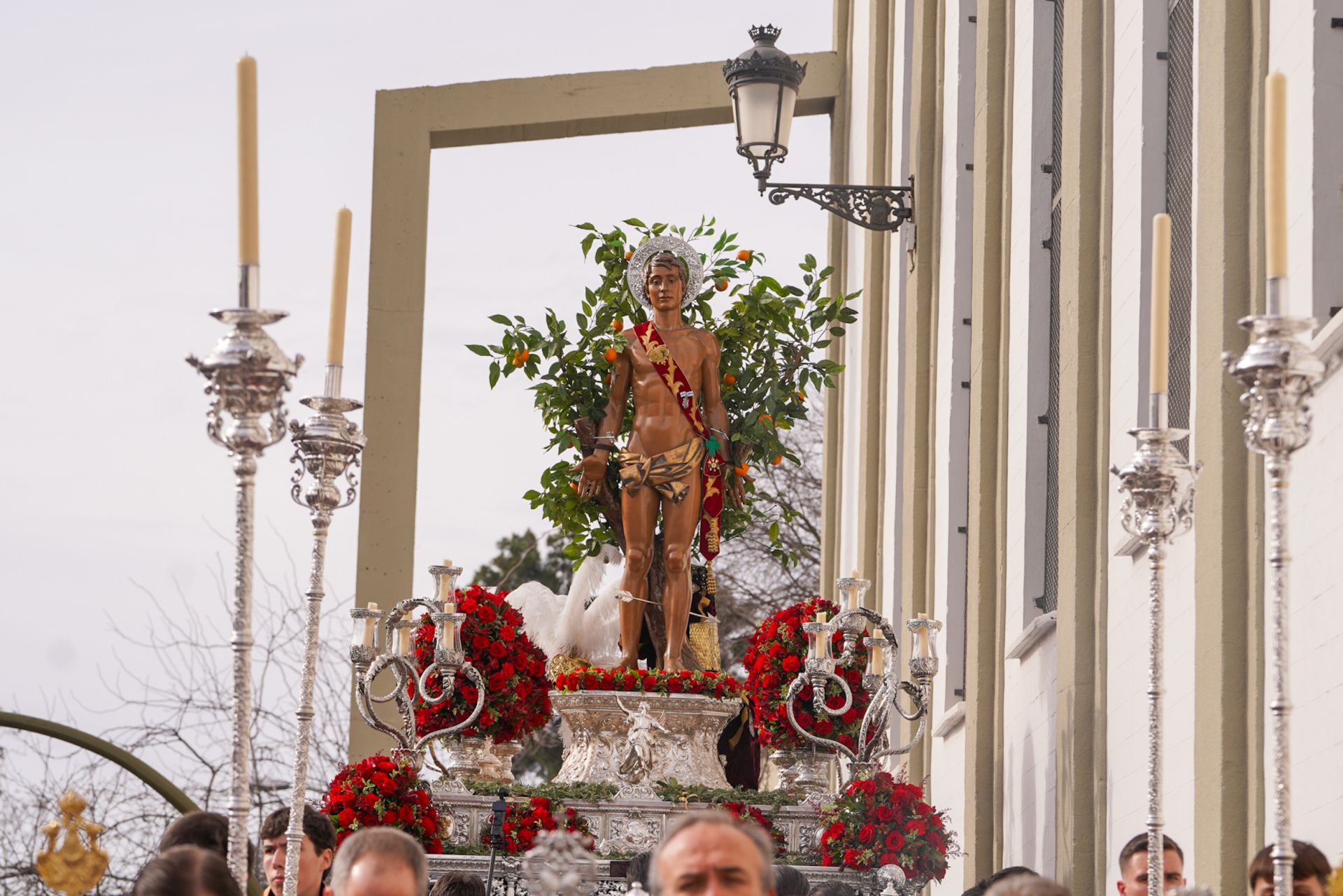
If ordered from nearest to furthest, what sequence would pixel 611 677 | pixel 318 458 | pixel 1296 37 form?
pixel 318 458 → pixel 1296 37 → pixel 611 677

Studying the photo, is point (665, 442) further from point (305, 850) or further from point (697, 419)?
point (305, 850)

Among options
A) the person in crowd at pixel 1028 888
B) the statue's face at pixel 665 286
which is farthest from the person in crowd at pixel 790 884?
the statue's face at pixel 665 286

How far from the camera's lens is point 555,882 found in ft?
11.1

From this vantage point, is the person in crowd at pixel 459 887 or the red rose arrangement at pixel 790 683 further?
the red rose arrangement at pixel 790 683

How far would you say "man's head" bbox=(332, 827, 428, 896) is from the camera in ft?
14.3

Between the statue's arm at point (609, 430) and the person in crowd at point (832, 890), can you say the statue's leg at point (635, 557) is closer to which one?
the statue's arm at point (609, 430)

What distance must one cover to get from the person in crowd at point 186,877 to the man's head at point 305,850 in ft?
5.39

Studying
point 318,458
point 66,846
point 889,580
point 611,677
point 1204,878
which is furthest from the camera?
point 889,580

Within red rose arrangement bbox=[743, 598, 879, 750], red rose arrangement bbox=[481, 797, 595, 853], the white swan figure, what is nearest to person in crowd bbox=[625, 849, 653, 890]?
red rose arrangement bbox=[481, 797, 595, 853]

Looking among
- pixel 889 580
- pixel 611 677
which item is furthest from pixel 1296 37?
pixel 889 580

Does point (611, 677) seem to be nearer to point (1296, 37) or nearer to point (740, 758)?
point (740, 758)

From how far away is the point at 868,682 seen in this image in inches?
400

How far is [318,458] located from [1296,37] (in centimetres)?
335

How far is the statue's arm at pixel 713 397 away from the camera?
1185 cm
